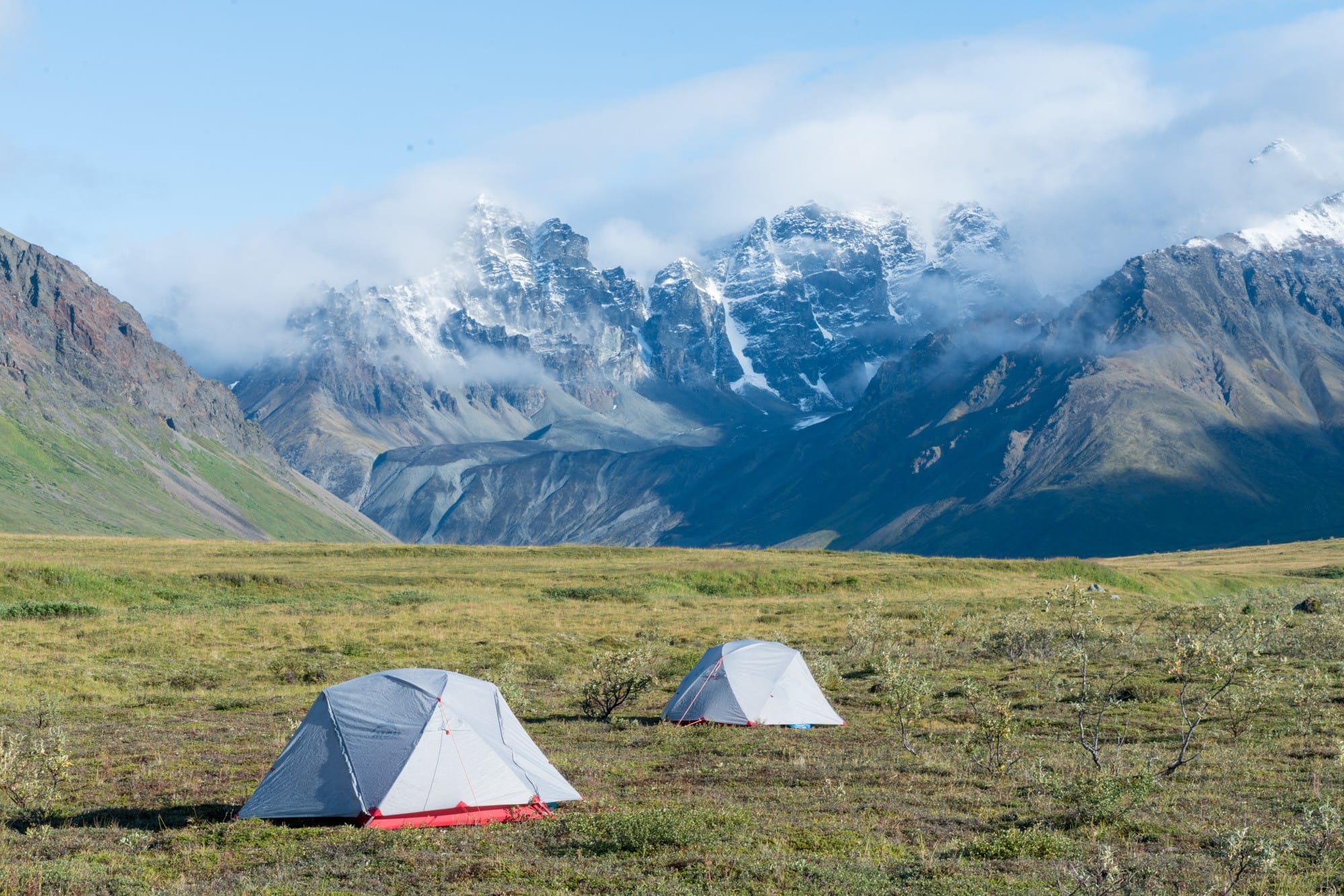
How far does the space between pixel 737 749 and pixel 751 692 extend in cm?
426

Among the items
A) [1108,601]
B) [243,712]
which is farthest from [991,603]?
[243,712]

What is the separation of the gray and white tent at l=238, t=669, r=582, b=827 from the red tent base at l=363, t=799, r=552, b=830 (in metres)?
0.02

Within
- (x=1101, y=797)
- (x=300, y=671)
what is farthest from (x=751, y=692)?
(x=300, y=671)

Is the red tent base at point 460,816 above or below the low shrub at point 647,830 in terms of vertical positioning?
below

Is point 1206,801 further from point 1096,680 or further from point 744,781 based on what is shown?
point 1096,680

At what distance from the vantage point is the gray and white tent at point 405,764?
71.1 feet

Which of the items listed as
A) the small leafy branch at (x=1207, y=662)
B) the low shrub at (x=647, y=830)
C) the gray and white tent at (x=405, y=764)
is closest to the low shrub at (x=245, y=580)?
the gray and white tent at (x=405, y=764)

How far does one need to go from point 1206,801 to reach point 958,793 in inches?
186

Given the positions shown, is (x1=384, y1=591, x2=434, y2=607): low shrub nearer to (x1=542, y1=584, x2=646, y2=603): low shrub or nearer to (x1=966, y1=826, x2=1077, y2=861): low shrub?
(x1=542, y1=584, x2=646, y2=603): low shrub

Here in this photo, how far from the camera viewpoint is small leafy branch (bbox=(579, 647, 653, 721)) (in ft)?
117

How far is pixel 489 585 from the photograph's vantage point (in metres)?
88.1

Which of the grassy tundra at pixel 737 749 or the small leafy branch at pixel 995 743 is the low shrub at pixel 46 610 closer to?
the grassy tundra at pixel 737 749

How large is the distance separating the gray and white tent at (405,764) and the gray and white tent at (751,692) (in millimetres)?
10975

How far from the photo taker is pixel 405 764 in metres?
21.8
